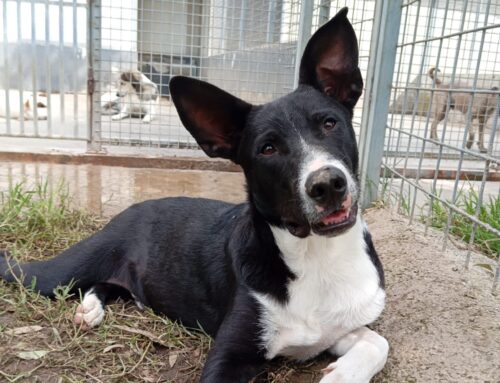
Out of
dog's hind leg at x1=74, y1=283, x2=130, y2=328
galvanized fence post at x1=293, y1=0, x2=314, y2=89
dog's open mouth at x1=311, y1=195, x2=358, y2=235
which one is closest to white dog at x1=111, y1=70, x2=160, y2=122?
galvanized fence post at x1=293, y1=0, x2=314, y2=89

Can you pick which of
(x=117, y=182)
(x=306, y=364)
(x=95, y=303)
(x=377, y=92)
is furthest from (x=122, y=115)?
(x=306, y=364)

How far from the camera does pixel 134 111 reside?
684cm

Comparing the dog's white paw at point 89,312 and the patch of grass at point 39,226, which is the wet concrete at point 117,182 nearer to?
the patch of grass at point 39,226

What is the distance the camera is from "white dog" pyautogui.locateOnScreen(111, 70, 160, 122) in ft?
20.6

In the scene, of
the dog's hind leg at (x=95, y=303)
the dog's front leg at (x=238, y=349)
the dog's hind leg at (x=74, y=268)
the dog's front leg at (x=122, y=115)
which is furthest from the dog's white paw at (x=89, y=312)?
the dog's front leg at (x=122, y=115)

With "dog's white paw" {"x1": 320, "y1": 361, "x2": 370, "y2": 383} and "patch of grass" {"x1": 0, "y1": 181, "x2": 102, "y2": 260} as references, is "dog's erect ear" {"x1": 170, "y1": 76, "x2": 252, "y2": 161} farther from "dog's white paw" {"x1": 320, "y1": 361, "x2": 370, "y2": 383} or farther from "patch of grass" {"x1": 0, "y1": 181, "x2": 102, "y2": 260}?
"patch of grass" {"x1": 0, "y1": 181, "x2": 102, "y2": 260}

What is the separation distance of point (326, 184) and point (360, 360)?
2.21 feet

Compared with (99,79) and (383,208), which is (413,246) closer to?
(383,208)

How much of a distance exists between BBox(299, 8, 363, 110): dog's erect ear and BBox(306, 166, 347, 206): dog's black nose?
578 millimetres

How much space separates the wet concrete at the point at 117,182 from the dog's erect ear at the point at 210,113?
194 centimetres

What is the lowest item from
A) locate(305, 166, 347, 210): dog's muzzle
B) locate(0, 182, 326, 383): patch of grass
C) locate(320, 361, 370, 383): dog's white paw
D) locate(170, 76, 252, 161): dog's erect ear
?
locate(0, 182, 326, 383): patch of grass

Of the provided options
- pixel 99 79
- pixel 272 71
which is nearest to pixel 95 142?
pixel 99 79

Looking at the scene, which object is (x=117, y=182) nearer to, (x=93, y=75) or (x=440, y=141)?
(x=93, y=75)

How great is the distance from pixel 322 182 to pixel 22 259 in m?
2.07
